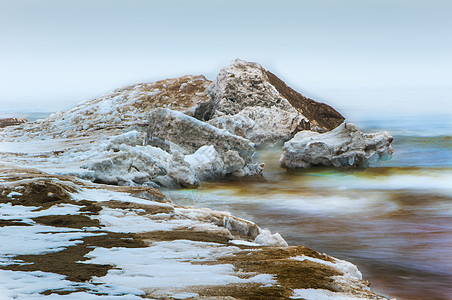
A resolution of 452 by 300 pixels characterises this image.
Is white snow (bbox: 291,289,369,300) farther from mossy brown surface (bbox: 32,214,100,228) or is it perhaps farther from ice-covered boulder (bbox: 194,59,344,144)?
ice-covered boulder (bbox: 194,59,344,144)

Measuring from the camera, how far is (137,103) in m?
26.9

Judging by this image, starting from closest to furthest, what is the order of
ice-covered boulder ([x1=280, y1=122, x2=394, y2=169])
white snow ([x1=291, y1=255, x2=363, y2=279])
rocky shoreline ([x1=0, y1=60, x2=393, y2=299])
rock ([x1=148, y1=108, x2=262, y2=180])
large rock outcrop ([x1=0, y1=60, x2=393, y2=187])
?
1. rocky shoreline ([x1=0, y1=60, x2=393, y2=299])
2. white snow ([x1=291, y1=255, x2=363, y2=279])
3. large rock outcrop ([x1=0, y1=60, x2=393, y2=187])
4. rock ([x1=148, y1=108, x2=262, y2=180])
5. ice-covered boulder ([x1=280, y1=122, x2=394, y2=169])

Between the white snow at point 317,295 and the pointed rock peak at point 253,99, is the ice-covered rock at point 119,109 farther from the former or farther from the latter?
the white snow at point 317,295

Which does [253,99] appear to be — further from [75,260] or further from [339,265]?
[75,260]

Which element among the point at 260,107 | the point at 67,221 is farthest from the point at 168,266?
the point at 260,107

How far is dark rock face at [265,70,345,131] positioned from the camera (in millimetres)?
27203

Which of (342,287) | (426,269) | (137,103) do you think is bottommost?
(426,269)

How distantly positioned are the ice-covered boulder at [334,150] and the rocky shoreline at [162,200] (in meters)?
0.04

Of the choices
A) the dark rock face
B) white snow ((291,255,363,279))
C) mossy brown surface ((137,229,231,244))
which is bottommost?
white snow ((291,255,363,279))

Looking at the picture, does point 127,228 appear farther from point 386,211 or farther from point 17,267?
point 386,211

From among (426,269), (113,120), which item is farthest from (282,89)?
(426,269)

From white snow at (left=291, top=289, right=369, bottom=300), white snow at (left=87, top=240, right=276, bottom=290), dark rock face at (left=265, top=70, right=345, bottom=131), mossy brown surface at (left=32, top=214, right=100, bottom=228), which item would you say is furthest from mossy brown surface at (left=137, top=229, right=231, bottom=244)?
dark rock face at (left=265, top=70, right=345, bottom=131)

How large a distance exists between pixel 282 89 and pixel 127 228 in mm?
21785

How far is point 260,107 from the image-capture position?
2542 cm
